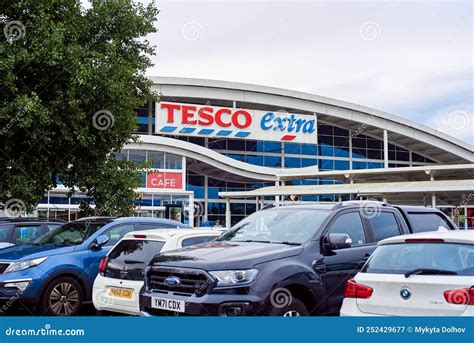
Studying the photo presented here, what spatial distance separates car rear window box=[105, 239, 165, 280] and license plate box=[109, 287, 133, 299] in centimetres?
18

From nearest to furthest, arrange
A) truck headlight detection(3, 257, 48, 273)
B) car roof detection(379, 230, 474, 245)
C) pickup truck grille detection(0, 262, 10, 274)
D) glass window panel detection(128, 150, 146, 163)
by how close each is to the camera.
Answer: car roof detection(379, 230, 474, 245) < truck headlight detection(3, 257, 48, 273) < pickup truck grille detection(0, 262, 10, 274) < glass window panel detection(128, 150, 146, 163)

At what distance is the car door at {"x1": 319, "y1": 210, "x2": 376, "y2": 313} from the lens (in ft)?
23.2

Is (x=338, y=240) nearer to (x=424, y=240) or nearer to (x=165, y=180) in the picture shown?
(x=424, y=240)

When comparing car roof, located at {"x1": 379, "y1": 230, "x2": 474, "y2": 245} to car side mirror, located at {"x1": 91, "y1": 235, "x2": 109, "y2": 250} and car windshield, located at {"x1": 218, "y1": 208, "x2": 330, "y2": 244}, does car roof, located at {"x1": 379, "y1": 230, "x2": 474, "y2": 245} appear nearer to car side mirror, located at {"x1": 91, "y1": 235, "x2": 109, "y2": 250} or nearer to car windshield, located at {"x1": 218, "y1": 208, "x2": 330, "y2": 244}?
car windshield, located at {"x1": 218, "y1": 208, "x2": 330, "y2": 244}

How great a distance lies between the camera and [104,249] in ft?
32.6

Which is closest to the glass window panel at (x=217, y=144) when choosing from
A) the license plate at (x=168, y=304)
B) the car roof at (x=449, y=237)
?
the license plate at (x=168, y=304)

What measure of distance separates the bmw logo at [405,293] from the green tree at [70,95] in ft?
34.4

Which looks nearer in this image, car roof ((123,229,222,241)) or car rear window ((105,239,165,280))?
car rear window ((105,239,165,280))

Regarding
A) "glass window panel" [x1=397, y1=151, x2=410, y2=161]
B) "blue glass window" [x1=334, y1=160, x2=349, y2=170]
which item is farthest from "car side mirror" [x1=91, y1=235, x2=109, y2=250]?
"glass window panel" [x1=397, y1=151, x2=410, y2=161]

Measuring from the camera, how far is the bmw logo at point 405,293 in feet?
17.9

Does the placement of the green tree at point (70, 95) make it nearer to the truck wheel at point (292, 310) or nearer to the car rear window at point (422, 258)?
the truck wheel at point (292, 310)

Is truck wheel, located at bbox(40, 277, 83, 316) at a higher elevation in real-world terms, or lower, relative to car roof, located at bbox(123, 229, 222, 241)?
lower

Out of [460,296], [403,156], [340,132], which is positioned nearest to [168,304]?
[460,296]
